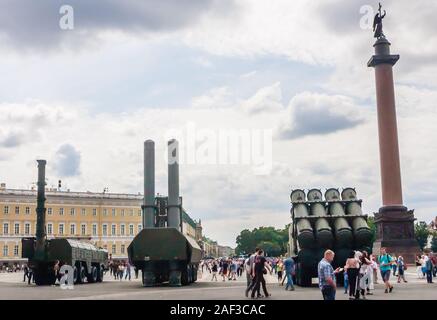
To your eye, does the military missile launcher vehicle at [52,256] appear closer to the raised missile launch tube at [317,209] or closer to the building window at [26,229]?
the raised missile launch tube at [317,209]

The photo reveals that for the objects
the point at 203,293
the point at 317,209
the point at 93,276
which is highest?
the point at 317,209

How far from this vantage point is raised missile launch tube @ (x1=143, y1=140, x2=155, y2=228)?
40.5m

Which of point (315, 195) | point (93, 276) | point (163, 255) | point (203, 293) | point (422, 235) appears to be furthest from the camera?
point (422, 235)

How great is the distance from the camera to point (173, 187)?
4125 centimetres

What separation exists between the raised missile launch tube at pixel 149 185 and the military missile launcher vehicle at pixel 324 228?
45.7 ft

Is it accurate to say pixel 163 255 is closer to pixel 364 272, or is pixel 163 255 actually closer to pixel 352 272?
pixel 364 272

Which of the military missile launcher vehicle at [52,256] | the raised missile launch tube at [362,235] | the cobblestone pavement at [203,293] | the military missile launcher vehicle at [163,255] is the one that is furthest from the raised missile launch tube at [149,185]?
the raised missile launch tube at [362,235]

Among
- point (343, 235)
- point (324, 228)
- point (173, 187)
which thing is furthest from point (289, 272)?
point (173, 187)

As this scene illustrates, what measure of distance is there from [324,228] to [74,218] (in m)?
95.2
